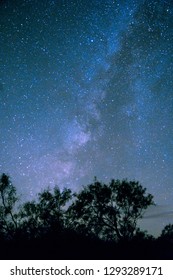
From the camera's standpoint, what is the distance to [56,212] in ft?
121

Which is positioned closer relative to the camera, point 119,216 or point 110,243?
point 110,243

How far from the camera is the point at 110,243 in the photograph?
33.4 m

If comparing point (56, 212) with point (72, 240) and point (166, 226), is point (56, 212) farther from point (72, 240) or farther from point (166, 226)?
point (166, 226)

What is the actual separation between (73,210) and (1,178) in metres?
9.36

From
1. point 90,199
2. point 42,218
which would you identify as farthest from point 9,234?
point 90,199

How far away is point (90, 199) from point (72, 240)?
288 inches

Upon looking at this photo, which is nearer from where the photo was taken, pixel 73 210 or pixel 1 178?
pixel 1 178
